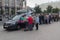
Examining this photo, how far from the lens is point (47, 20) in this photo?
101 feet

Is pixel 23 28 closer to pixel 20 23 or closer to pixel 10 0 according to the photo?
pixel 20 23

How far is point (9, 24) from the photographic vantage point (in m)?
18.5

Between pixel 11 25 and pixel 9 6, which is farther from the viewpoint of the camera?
pixel 9 6

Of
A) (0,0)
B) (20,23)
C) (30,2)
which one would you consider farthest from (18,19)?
(0,0)

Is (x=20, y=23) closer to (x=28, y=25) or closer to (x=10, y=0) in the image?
(x=28, y=25)

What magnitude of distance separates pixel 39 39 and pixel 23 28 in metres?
8.32

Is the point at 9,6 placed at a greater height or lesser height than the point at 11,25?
lesser

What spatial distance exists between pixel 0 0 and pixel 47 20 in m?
51.1

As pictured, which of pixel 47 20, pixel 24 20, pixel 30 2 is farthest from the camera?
pixel 30 2

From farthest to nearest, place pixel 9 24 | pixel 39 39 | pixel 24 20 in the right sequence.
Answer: pixel 24 20 → pixel 9 24 → pixel 39 39

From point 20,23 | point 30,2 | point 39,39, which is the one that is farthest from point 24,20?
point 30,2

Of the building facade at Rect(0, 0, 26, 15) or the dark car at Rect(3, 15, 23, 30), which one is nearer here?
the dark car at Rect(3, 15, 23, 30)

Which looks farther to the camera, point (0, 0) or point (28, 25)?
point (0, 0)

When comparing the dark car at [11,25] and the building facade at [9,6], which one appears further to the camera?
the building facade at [9,6]
